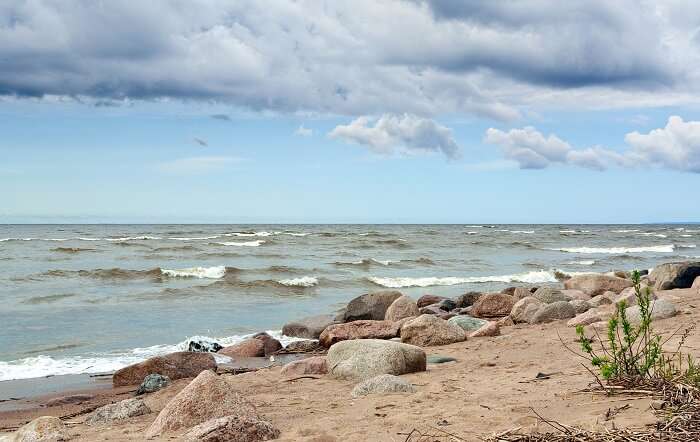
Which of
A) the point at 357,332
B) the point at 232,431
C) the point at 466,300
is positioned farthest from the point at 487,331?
the point at 232,431

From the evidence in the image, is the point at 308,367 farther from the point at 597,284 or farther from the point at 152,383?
the point at 597,284

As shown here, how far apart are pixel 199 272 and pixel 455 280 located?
9787 mm

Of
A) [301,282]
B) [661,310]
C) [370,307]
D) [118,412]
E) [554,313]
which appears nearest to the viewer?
[118,412]

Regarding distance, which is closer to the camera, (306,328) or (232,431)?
(232,431)

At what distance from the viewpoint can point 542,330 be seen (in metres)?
9.94

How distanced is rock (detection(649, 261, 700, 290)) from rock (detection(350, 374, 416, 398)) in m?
10.7

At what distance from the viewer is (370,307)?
13.2 m

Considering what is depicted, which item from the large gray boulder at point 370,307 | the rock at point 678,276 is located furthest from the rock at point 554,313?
the rock at point 678,276

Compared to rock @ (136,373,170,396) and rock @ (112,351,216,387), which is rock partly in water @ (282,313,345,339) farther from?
rock @ (136,373,170,396)

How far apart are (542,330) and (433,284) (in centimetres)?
1213

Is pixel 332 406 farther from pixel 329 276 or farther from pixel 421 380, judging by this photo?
pixel 329 276

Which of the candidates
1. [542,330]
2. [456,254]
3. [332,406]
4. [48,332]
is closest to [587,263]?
[456,254]

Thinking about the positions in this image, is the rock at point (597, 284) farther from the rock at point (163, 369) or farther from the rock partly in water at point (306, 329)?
the rock at point (163, 369)

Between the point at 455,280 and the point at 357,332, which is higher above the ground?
the point at 357,332
